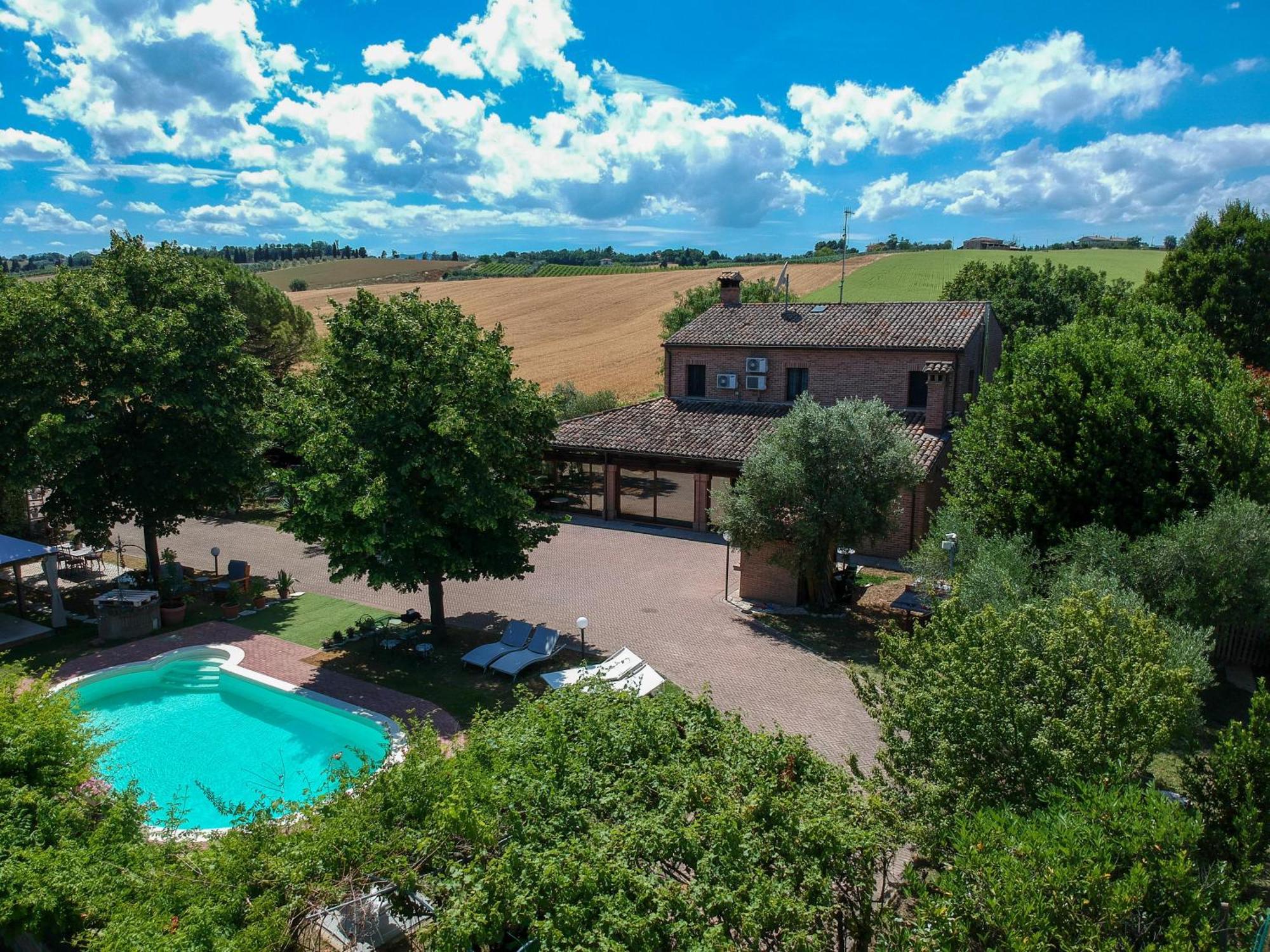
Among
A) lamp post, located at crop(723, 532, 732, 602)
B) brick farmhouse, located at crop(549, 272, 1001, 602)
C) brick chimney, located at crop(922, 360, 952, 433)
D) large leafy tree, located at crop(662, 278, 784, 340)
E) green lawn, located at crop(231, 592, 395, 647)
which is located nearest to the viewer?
green lawn, located at crop(231, 592, 395, 647)

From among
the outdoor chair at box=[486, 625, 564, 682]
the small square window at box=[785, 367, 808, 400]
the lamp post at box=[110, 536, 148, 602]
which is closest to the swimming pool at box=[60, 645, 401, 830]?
the outdoor chair at box=[486, 625, 564, 682]

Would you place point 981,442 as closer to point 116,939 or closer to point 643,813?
point 643,813

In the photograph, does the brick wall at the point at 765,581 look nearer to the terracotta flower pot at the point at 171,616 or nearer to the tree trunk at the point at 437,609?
the tree trunk at the point at 437,609

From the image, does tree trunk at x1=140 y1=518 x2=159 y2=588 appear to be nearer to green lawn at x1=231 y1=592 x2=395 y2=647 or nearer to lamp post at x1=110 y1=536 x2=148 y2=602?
lamp post at x1=110 y1=536 x2=148 y2=602

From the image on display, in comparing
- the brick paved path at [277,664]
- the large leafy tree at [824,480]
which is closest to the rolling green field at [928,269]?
the large leafy tree at [824,480]

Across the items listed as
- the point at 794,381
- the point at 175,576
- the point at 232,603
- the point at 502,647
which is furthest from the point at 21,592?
the point at 794,381

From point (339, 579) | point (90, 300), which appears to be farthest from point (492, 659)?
point (90, 300)
